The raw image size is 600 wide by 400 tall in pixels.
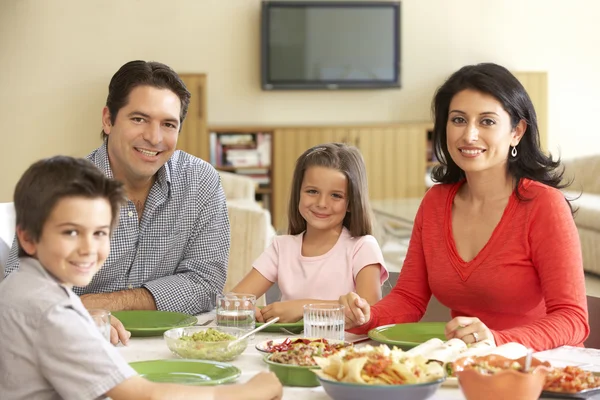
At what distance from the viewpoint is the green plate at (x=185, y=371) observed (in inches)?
55.3

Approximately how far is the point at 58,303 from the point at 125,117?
110cm

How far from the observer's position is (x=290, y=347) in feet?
4.92

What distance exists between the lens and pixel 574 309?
1789mm

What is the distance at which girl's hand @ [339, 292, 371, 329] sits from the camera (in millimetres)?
1773

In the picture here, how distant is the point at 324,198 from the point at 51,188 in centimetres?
106

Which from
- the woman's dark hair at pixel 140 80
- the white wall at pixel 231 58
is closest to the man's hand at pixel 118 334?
the woman's dark hair at pixel 140 80

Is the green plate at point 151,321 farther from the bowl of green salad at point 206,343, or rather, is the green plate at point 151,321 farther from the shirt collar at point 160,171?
the shirt collar at point 160,171

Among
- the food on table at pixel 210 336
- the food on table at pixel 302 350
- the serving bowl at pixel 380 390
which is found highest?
the serving bowl at pixel 380 390

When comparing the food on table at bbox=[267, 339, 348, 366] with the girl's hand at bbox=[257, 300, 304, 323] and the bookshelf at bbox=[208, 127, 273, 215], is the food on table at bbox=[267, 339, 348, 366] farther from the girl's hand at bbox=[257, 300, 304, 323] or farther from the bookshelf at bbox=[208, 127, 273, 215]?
the bookshelf at bbox=[208, 127, 273, 215]

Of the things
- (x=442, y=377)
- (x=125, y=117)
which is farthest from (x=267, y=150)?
(x=442, y=377)

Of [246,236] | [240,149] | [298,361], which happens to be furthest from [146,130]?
[240,149]

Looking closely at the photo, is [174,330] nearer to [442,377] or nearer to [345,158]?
[442,377]

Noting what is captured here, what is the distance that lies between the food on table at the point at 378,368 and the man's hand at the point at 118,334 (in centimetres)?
52

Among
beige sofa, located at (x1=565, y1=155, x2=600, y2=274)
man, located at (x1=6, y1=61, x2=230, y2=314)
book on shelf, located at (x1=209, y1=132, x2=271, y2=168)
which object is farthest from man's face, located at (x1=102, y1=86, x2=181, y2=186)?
book on shelf, located at (x1=209, y1=132, x2=271, y2=168)
